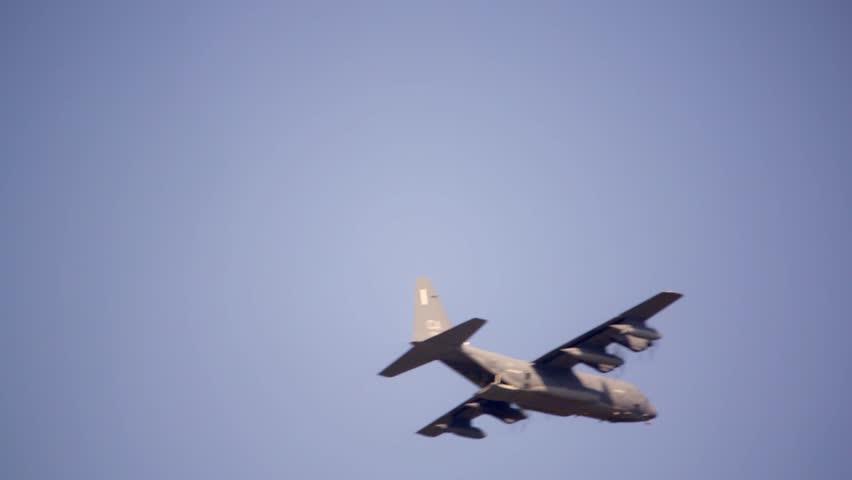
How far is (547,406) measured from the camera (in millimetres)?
34562

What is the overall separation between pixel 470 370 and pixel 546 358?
3315 millimetres

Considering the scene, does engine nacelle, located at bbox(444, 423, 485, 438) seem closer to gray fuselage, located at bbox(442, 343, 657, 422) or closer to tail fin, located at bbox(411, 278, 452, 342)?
gray fuselage, located at bbox(442, 343, 657, 422)

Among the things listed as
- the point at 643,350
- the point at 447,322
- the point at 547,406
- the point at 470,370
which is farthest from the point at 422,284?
the point at 643,350


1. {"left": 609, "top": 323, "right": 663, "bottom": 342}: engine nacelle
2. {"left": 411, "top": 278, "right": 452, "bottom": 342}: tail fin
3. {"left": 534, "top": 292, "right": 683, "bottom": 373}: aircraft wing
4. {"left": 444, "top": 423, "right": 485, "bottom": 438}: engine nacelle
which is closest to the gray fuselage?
{"left": 534, "top": 292, "right": 683, "bottom": 373}: aircraft wing

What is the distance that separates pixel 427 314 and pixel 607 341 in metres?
7.78

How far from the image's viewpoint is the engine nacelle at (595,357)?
33.4m

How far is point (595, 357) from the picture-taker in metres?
33.6

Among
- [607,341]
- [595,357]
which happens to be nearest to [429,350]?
[595,357]

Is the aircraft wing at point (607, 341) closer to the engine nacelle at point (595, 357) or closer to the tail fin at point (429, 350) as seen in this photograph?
the engine nacelle at point (595, 357)

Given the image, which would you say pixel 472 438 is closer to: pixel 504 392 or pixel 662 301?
pixel 504 392

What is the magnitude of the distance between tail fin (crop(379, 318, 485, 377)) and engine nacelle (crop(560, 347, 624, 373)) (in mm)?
5300

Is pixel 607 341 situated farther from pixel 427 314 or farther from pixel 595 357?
pixel 427 314

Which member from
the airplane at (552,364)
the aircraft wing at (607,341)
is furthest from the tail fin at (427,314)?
the aircraft wing at (607,341)

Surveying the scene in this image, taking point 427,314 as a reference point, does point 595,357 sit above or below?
below
